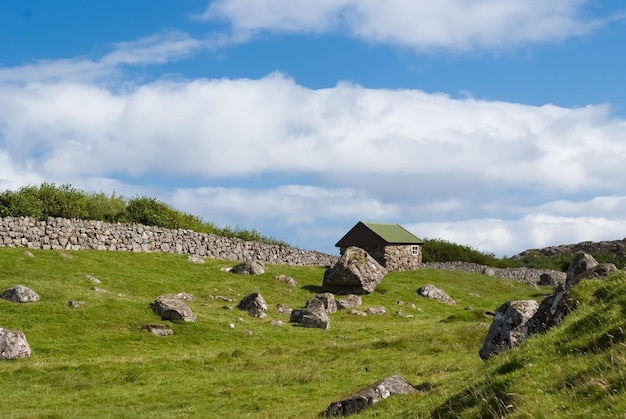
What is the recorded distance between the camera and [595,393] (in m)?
12.9

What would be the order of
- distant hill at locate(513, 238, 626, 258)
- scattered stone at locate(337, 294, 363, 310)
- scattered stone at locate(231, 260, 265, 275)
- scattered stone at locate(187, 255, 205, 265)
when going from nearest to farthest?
scattered stone at locate(337, 294, 363, 310) < scattered stone at locate(231, 260, 265, 275) < scattered stone at locate(187, 255, 205, 265) < distant hill at locate(513, 238, 626, 258)

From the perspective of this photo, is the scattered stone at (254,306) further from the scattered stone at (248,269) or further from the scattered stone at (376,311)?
the scattered stone at (248,269)

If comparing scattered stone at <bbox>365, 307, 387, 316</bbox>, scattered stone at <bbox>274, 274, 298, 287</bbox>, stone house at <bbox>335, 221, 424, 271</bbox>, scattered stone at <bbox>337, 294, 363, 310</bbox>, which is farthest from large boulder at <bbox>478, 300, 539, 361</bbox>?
stone house at <bbox>335, 221, 424, 271</bbox>

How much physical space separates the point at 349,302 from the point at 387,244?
2322cm

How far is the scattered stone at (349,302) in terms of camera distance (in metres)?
52.6

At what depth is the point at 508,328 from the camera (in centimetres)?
2303

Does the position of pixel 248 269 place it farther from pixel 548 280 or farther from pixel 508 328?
pixel 508 328

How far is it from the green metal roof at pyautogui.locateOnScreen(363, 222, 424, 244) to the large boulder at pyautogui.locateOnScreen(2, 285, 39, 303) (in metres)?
41.0

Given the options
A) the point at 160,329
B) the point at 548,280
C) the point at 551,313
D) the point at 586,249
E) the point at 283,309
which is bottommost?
the point at 160,329

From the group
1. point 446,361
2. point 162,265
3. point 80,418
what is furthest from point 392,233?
point 80,418

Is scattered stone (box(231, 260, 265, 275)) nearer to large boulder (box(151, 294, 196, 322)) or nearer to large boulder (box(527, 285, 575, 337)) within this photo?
large boulder (box(151, 294, 196, 322))

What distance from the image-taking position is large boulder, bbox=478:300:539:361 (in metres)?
22.6

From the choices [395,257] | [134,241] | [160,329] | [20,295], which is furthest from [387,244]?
[20,295]

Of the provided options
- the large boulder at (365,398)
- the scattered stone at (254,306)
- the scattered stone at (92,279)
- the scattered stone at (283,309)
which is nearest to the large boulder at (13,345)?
the scattered stone at (254,306)
